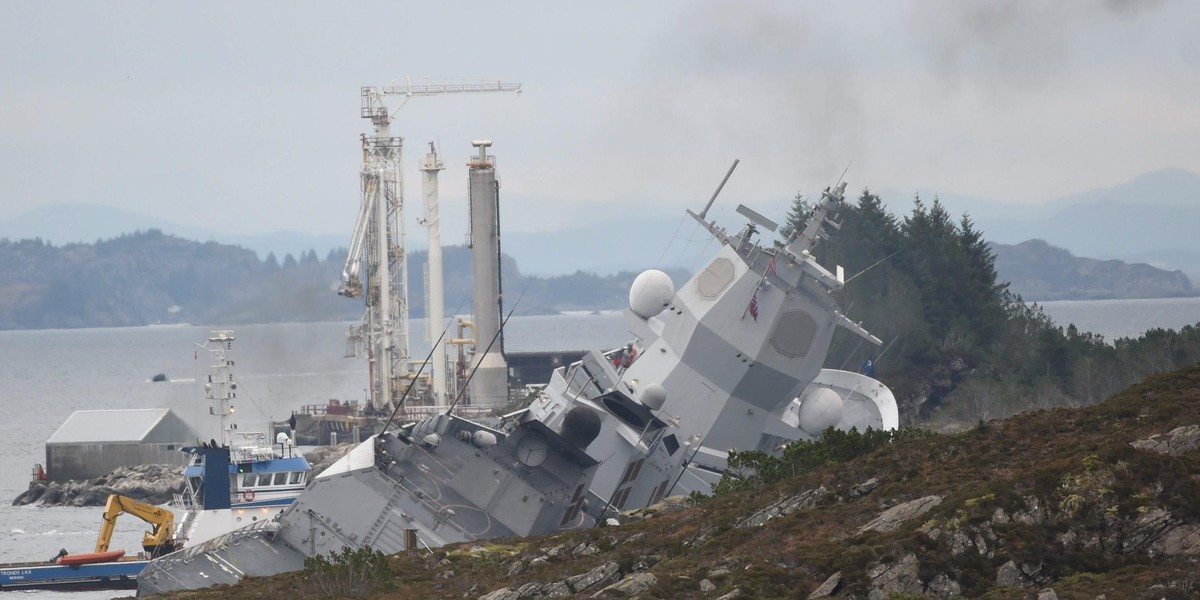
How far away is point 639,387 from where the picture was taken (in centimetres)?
5269

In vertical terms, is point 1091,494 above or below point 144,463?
above

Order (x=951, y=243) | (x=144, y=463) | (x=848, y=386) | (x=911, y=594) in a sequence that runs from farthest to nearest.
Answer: (x=951, y=243) → (x=144, y=463) → (x=848, y=386) → (x=911, y=594)

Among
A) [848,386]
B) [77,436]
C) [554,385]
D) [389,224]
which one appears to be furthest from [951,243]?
[554,385]

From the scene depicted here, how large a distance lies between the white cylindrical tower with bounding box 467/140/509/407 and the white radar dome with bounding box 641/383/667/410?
4546cm

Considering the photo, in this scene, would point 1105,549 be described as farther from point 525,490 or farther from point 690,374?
point 690,374

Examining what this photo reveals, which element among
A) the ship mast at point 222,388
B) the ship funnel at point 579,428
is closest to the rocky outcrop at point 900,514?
the ship funnel at point 579,428

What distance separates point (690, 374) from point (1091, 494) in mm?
26943

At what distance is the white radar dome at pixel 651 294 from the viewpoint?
177 feet

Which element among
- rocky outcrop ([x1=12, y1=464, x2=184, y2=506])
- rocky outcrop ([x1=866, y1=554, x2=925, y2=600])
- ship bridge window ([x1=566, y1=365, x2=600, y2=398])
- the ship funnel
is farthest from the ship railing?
rocky outcrop ([x1=866, y1=554, x2=925, y2=600])

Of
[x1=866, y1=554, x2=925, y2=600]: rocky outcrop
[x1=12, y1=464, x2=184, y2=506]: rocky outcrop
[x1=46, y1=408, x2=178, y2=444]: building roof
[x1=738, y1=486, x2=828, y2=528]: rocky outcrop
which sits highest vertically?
[x1=866, y1=554, x2=925, y2=600]: rocky outcrop

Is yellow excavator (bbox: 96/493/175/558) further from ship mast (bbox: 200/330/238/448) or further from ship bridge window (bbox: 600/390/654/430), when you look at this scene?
ship bridge window (bbox: 600/390/654/430)

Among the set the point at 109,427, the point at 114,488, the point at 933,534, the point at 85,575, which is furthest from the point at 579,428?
the point at 109,427

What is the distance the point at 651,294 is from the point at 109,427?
5383cm

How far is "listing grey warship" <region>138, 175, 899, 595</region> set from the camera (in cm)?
4247
